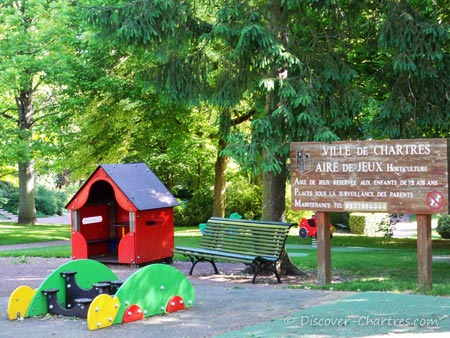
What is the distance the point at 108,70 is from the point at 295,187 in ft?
51.2

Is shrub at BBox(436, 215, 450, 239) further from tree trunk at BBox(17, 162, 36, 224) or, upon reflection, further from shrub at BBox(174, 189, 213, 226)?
tree trunk at BBox(17, 162, 36, 224)

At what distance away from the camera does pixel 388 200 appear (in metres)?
10.5

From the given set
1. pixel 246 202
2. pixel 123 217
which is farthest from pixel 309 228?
pixel 246 202

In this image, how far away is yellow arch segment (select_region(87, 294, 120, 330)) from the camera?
8.09 m

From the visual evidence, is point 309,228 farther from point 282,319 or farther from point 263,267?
point 282,319

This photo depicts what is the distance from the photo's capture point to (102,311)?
26.9ft

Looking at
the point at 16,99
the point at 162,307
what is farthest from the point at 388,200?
the point at 16,99

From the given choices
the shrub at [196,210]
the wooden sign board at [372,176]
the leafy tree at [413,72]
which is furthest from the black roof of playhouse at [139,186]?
the shrub at [196,210]

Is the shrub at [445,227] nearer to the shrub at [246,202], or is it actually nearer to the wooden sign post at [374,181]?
the shrub at [246,202]

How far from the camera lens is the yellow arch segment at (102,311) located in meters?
8.09

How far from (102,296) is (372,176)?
4.66 metres

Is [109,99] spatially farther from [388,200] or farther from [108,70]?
[388,200]

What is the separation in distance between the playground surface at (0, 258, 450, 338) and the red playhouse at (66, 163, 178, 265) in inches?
165

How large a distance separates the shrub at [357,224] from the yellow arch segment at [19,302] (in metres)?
21.1
